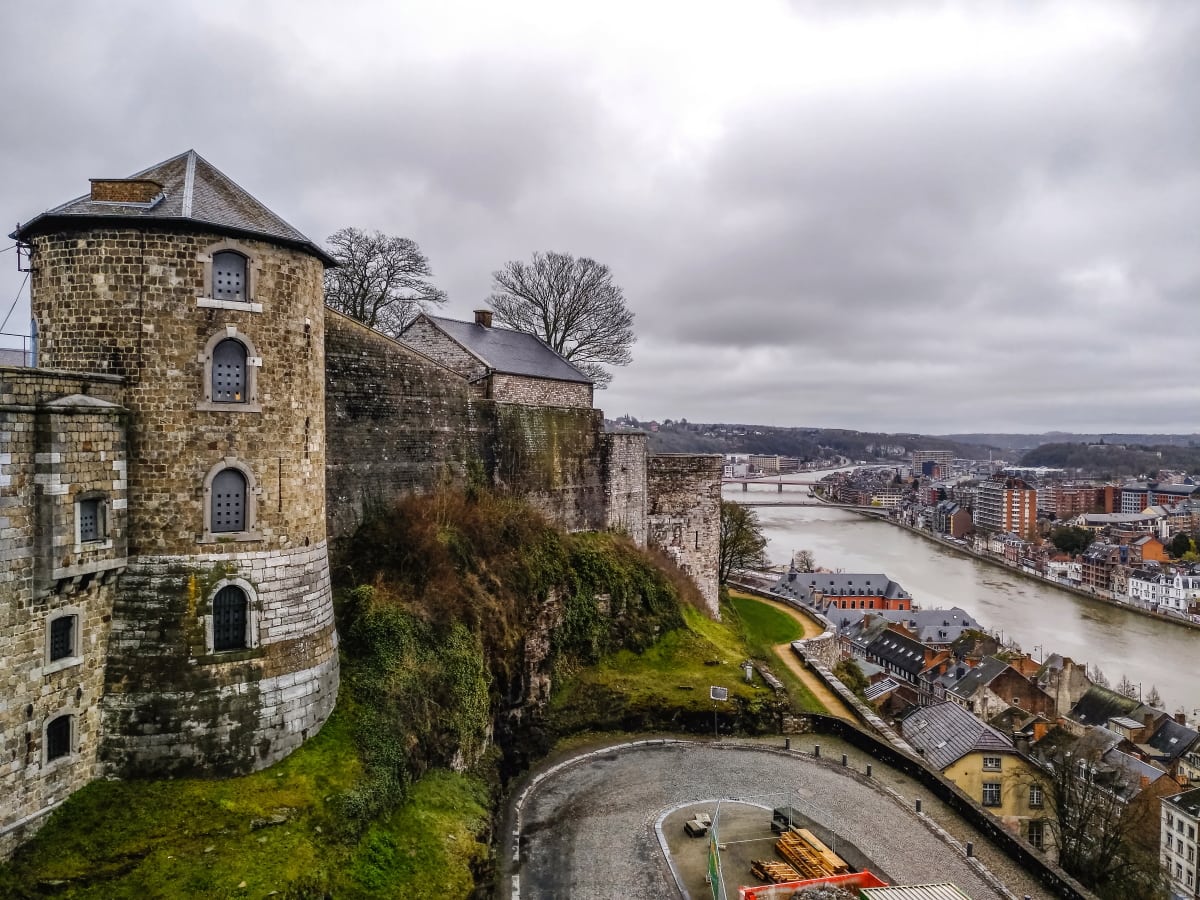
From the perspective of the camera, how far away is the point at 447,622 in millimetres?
14117

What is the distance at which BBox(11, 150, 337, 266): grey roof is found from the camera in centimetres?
973

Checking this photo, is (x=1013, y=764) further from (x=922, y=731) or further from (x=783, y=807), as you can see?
(x=783, y=807)

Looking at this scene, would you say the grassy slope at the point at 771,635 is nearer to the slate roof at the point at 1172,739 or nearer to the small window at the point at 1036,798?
the small window at the point at 1036,798

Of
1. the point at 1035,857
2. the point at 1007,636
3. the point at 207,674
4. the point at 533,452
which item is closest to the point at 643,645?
the point at 533,452

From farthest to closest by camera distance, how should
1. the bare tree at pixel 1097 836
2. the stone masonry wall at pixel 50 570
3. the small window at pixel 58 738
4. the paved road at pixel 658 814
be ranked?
the bare tree at pixel 1097 836 → the paved road at pixel 658 814 → the small window at pixel 58 738 → the stone masonry wall at pixel 50 570

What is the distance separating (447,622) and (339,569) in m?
2.22

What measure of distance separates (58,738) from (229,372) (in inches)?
188

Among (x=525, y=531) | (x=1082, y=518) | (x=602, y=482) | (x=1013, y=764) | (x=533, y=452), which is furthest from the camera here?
(x=1082, y=518)

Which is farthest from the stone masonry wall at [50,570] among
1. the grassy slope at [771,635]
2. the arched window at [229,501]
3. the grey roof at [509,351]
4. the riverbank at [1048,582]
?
the riverbank at [1048,582]

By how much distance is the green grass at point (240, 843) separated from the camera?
8391 millimetres

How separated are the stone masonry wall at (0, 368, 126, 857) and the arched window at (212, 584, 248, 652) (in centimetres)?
122

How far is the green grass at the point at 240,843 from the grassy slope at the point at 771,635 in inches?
419

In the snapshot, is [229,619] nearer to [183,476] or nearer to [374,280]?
[183,476]

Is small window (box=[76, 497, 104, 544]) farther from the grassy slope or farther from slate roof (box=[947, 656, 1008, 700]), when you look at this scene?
slate roof (box=[947, 656, 1008, 700])
